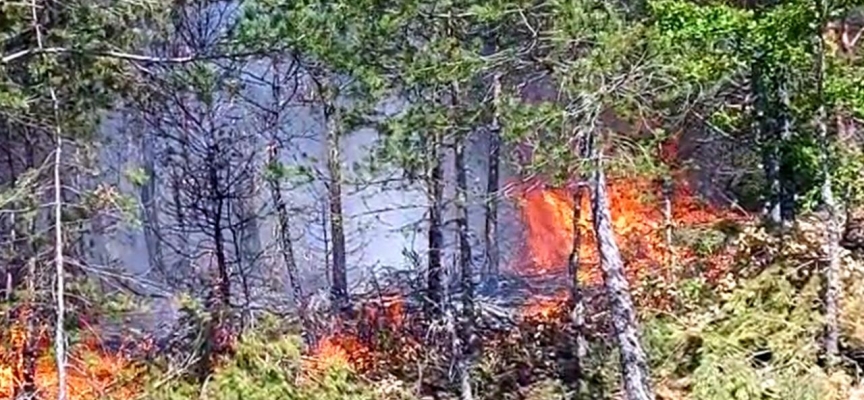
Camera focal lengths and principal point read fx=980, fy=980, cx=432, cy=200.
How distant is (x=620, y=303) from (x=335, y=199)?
14.6 feet

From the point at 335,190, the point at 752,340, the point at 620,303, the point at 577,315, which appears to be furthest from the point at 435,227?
the point at 752,340

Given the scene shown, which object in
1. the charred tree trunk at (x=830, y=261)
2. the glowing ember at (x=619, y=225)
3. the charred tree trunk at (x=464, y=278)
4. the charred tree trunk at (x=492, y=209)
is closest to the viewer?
the charred tree trunk at (x=830, y=261)

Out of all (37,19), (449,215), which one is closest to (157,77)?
(37,19)

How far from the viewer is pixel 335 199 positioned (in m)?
11.9

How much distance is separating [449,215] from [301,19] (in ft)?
12.5

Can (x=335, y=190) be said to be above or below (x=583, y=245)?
above

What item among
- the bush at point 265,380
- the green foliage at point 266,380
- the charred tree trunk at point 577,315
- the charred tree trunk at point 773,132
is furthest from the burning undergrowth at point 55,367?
the charred tree trunk at point 773,132

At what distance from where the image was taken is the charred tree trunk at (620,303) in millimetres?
8523

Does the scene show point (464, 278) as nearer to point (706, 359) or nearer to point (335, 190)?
point (335, 190)

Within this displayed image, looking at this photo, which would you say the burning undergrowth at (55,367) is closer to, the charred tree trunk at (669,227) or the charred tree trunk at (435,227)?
the charred tree trunk at (435,227)

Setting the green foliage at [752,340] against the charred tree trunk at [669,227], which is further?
the charred tree trunk at [669,227]

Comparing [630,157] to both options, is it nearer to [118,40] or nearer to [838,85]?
[838,85]

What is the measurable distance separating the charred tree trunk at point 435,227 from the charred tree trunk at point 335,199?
1.02 metres

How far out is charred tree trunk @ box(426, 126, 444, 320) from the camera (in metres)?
9.68
